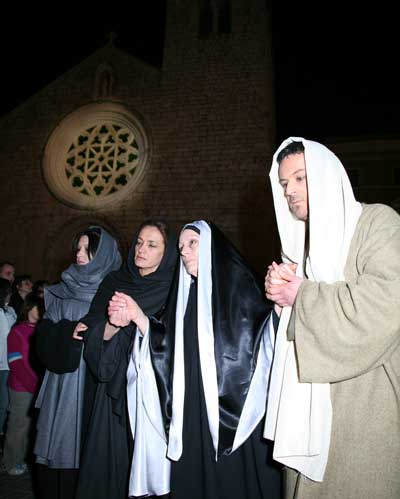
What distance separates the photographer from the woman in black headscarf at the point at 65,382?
2.44 meters

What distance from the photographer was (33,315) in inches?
152

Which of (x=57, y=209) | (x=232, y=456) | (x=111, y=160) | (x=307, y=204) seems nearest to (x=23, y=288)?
(x=232, y=456)

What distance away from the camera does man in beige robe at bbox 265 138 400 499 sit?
1327 millimetres

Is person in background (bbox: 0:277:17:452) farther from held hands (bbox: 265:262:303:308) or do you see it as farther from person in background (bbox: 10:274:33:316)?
held hands (bbox: 265:262:303:308)

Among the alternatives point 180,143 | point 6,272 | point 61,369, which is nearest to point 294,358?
point 61,369

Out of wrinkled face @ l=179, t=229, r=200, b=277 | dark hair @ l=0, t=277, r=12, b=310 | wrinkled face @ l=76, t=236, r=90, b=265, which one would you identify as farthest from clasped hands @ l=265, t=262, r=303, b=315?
dark hair @ l=0, t=277, r=12, b=310

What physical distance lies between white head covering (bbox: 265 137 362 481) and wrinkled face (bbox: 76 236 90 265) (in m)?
1.63

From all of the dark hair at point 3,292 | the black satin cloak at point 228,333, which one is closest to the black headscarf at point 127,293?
the black satin cloak at point 228,333

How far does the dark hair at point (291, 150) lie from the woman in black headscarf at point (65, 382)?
155 cm

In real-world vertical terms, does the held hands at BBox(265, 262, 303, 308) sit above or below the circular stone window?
below

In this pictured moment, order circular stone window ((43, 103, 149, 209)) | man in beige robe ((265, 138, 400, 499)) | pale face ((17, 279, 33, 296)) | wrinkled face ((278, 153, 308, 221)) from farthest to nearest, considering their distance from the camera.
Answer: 1. circular stone window ((43, 103, 149, 209))
2. pale face ((17, 279, 33, 296))
3. wrinkled face ((278, 153, 308, 221))
4. man in beige robe ((265, 138, 400, 499))

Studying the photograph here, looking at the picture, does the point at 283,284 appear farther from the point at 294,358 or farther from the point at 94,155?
the point at 94,155

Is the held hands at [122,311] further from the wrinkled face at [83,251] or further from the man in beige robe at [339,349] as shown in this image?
the man in beige robe at [339,349]

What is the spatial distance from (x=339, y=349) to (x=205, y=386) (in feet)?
2.61
